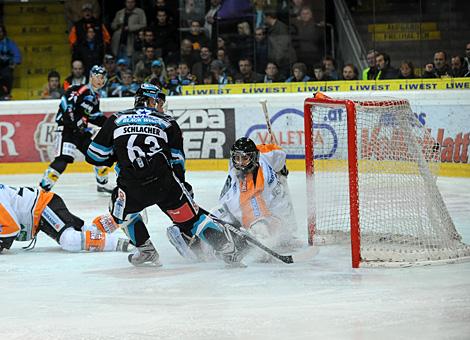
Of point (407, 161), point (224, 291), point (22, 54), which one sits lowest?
point (224, 291)

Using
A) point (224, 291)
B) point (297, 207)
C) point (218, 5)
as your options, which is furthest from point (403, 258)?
point (218, 5)

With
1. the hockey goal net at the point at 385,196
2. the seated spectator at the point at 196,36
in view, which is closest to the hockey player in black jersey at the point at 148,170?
the hockey goal net at the point at 385,196

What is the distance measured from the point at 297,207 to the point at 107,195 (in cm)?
224

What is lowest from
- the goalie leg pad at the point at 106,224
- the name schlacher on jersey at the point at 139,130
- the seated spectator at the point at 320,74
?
the goalie leg pad at the point at 106,224

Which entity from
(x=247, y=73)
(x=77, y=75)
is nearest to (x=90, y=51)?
(x=77, y=75)

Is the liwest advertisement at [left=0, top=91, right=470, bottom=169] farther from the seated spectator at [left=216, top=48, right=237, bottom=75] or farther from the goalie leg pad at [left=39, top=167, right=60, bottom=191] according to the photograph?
the goalie leg pad at [left=39, top=167, right=60, bottom=191]

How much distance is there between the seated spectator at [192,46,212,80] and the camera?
11766 mm

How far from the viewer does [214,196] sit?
30.0 feet

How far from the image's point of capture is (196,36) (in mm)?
11984

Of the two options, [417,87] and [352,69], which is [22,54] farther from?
[417,87]

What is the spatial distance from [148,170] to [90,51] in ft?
23.4

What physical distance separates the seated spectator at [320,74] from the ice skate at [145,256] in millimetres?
5591

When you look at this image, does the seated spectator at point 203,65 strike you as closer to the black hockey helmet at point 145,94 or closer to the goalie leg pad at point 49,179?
the goalie leg pad at point 49,179

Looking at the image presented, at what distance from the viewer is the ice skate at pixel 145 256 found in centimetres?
600
